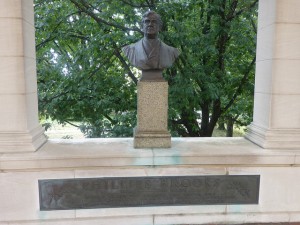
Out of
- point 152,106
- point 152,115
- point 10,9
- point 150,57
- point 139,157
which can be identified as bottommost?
point 139,157

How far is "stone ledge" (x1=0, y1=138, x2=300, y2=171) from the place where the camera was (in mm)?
4352

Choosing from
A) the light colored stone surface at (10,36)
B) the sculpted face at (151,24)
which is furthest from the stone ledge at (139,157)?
the sculpted face at (151,24)

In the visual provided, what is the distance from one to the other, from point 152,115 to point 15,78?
216 cm

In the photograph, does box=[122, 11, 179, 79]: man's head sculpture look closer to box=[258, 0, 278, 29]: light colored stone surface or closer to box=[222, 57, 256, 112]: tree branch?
box=[258, 0, 278, 29]: light colored stone surface

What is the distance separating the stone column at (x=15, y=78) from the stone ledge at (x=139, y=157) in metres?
0.24

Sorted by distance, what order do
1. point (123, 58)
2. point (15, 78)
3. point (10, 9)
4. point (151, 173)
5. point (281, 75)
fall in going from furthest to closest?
1. point (123, 58)
2. point (281, 75)
3. point (151, 173)
4. point (15, 78)
5. point (10, 9)

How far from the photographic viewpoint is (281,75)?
15.5ft

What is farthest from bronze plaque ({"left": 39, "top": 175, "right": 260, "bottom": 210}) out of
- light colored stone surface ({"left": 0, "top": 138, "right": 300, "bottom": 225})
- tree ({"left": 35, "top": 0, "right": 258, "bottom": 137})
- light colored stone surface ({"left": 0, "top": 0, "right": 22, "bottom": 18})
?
tree ({"left": 35, "top": 0, "right": 258, "bottom": 137})

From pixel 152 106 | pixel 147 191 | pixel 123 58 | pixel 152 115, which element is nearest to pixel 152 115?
pixel 152 115

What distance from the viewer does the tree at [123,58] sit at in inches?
321

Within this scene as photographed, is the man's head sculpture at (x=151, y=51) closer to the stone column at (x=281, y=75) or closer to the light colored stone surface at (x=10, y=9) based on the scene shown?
the stone column at (x=281, y=75)

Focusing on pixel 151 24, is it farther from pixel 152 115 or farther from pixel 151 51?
pixel 152 115

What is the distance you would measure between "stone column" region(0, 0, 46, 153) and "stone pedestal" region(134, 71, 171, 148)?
5.54 feet

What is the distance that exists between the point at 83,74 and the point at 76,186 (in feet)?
15.2
